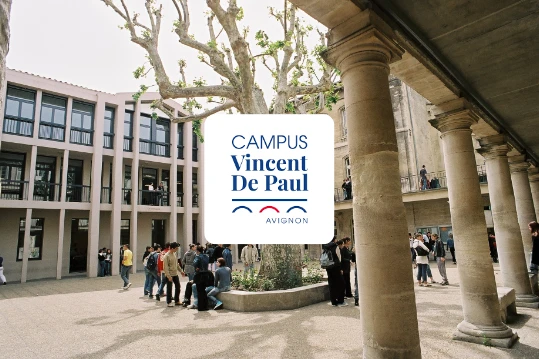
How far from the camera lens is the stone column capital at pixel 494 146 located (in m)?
7.20

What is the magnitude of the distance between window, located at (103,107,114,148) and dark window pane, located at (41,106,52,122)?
2.68 meters

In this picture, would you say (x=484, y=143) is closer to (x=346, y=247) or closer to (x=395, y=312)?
(x=346, y=247)

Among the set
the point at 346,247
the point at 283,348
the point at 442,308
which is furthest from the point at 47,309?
the point at 442,308

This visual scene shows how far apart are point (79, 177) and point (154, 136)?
16.8 feet

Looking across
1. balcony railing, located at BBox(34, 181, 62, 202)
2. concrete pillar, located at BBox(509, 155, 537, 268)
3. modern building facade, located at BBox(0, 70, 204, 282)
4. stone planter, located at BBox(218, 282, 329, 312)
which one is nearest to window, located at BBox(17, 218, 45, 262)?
modern building facade, located at BBox(0, 70, 204, 282)

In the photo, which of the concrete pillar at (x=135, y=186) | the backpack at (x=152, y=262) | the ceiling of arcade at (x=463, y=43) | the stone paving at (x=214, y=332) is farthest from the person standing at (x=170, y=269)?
the concrete pillar at (x=135, y=186)

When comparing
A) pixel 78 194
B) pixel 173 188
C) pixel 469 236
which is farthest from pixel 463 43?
pixel 78 194

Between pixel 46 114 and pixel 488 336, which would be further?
pixel 46 114

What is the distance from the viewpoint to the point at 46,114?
17391mm

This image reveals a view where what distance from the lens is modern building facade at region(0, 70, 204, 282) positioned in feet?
53.6

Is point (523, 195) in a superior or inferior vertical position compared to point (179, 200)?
inferior

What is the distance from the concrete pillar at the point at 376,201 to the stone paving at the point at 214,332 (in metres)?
1.88

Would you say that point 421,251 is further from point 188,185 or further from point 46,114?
point 46,114

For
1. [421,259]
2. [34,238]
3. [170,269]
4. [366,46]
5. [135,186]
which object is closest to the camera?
[366,46]
